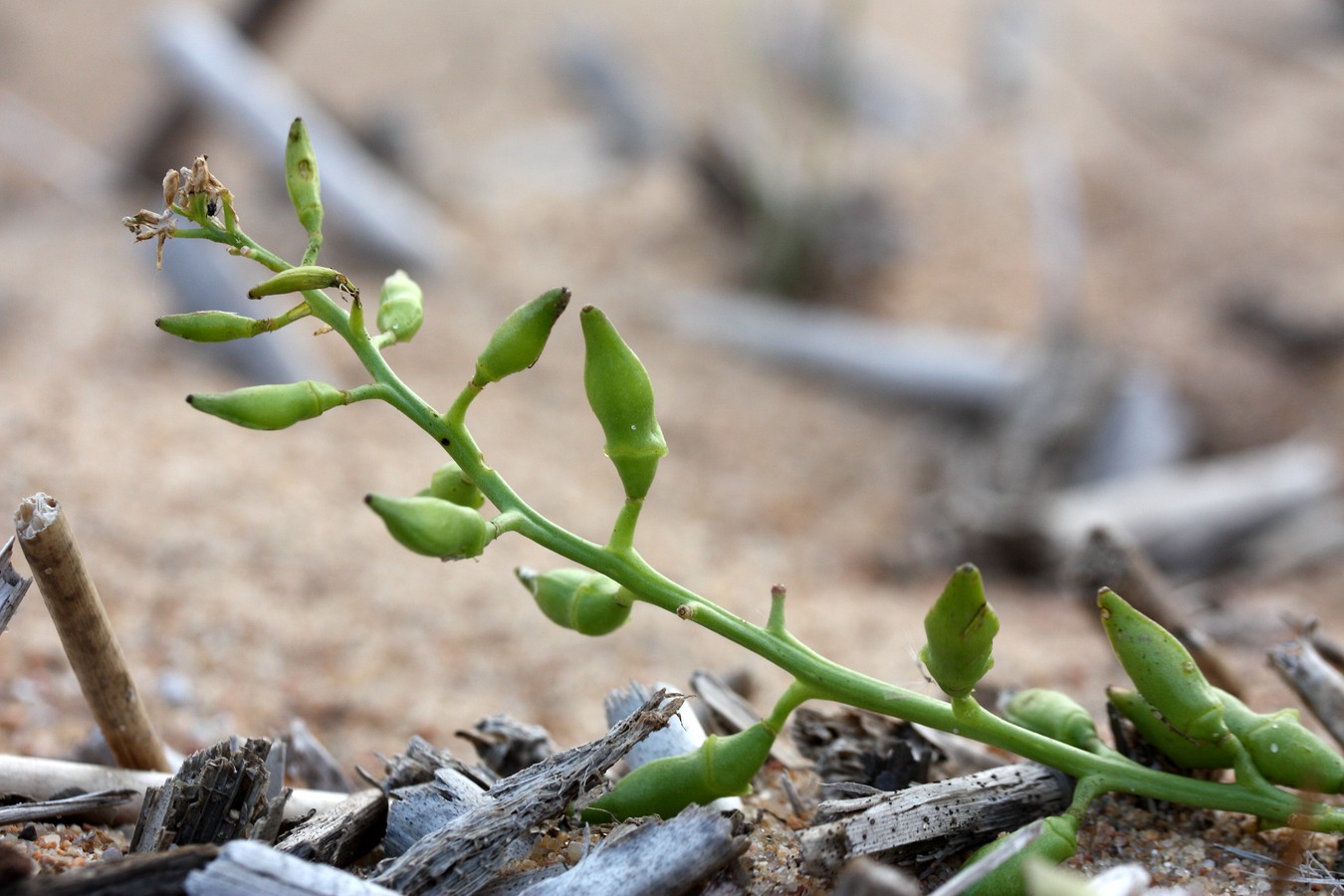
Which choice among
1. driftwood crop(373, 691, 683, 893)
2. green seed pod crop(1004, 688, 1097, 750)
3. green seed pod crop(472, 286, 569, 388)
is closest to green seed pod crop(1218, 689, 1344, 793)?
green seed pod crop(1004, 688, 1097, 750)

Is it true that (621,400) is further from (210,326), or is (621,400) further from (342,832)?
(342,832)

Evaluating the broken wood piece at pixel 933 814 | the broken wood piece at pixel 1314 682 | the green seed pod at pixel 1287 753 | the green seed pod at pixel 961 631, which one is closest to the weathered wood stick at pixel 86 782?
the broken wood piece at pixel 933 814

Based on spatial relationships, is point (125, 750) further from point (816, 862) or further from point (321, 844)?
point (816, 862)

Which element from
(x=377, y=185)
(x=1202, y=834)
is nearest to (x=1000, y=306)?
(x=377, y=185)

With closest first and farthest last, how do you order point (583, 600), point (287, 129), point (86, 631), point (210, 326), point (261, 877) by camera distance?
1. point (261, 877)
2. point (210, 326)
3. point (583, 600)
4. point (86, 631)
5. point (287, 129)

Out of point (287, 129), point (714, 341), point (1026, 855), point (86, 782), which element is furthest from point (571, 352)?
point (1026, 855)
